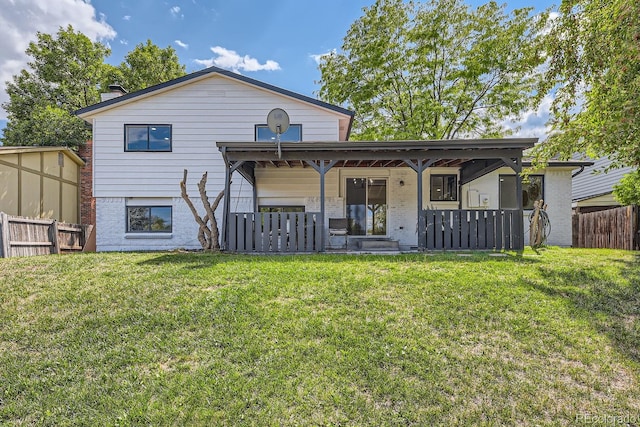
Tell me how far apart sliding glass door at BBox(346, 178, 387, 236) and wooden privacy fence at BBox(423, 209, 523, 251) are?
301cm

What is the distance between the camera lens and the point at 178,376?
10.3 ft

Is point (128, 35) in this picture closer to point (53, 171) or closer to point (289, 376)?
point (53, 171)

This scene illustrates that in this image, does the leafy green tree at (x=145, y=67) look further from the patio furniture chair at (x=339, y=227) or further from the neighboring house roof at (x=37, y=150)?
the patio furniture chair at (x=339, y=227)

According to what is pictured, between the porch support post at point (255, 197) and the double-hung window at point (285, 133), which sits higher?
the double-hung window at point (285, 133)

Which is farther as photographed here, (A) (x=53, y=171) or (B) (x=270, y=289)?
(A) (x=53, y=171)

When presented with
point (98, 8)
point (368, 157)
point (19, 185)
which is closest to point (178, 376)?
point (368, 157)

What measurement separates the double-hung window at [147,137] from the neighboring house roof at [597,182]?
17.4 meters

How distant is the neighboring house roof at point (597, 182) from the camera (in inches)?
619

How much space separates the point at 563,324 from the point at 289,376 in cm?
316

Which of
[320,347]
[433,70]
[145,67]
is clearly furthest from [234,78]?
[145,67]

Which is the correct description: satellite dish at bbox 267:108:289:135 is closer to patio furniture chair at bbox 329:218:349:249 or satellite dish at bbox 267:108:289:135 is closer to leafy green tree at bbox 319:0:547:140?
patio furniture chair at bbox 329:218:349:249

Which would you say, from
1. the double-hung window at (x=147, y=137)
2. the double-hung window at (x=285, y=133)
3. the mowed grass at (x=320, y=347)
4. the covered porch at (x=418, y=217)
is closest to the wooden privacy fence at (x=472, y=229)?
the covered porch at (x=418, y=217)

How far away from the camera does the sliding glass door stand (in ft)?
36.6

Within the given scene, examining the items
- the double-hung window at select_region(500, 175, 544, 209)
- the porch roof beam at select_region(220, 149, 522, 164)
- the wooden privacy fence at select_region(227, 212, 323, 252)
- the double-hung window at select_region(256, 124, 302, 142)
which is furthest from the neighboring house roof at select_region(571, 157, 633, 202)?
the wooden privacy fence at select_region(227, 212, 323, 252)
